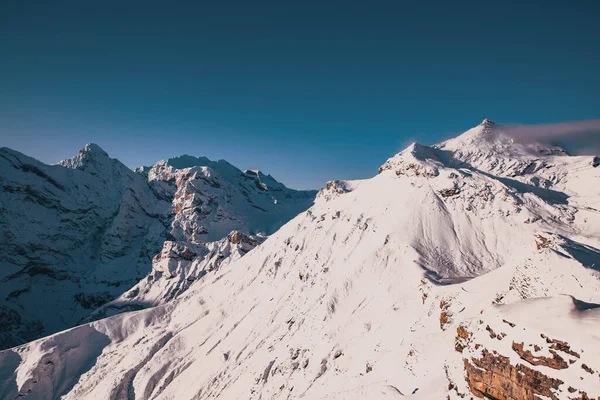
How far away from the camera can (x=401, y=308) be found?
45.1 m

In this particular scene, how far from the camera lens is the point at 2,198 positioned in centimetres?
17738

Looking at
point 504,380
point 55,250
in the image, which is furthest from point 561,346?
point 55,250

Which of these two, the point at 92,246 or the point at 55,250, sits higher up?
the point at 92,246

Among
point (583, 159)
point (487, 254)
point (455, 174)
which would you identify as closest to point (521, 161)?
point (583, 159)

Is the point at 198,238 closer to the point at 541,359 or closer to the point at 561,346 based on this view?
the point at 541,359

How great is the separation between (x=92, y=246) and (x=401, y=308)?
198m

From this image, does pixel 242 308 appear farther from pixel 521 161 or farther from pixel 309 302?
pixel 521 161

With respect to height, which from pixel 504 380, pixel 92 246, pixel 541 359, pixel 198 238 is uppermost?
pixel 198 238

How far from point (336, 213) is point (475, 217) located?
3356 cm

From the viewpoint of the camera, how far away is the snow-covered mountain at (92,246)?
138750 millimetres

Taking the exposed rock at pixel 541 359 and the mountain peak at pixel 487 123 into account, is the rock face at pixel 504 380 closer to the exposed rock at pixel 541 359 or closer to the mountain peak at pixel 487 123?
the exposed rock at pixel 541 359

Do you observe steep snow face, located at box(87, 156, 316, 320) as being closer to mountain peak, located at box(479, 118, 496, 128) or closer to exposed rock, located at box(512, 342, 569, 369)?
mountain peak, located at box(479, 118, 496, 128)

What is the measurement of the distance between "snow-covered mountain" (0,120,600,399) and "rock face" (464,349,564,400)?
7 centimetres

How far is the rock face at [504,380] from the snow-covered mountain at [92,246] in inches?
4812
